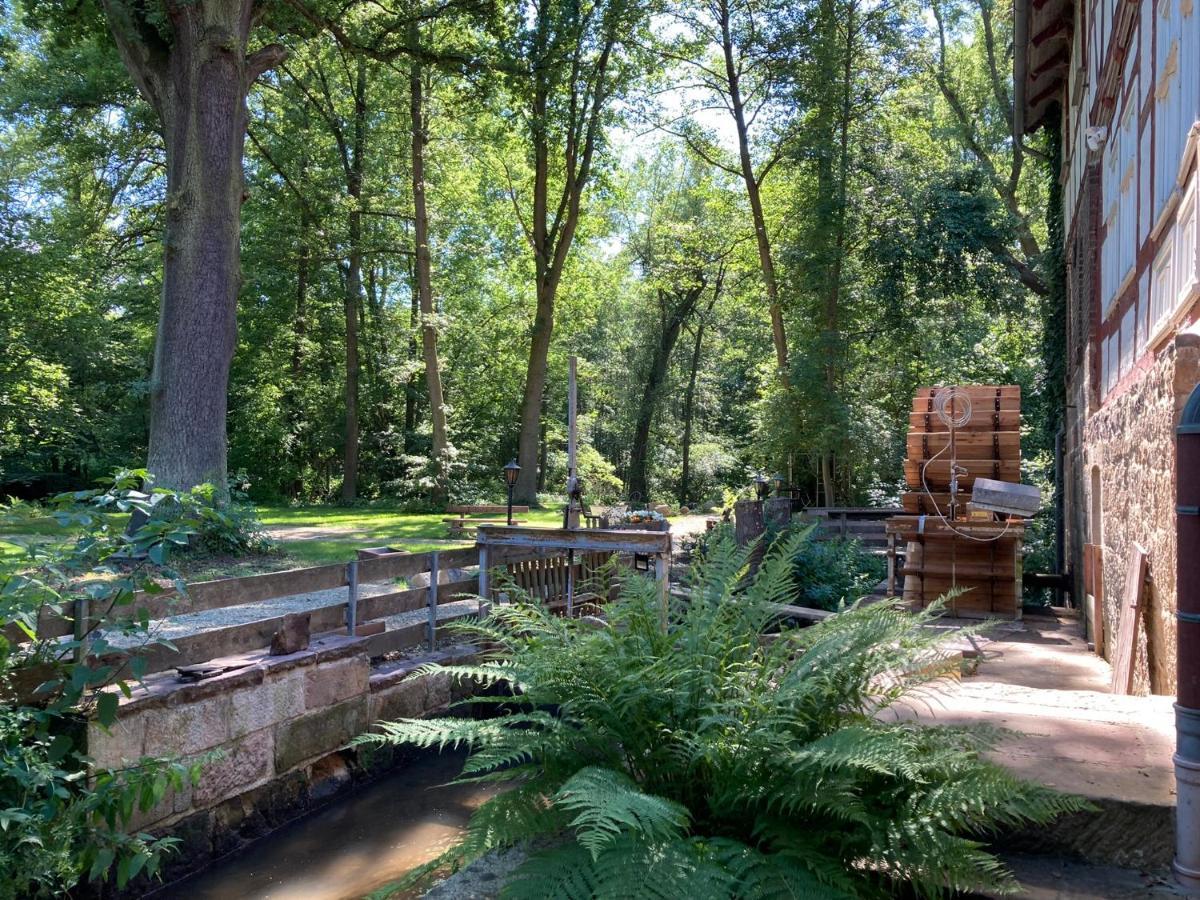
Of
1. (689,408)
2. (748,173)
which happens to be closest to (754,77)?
(748,173)

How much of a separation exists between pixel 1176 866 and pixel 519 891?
1768 millimetres

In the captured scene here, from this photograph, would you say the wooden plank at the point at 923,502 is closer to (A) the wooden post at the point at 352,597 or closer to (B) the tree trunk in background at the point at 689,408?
(A) the wooden post at the point at 352,597

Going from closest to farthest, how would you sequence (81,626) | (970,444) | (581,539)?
1. (81,626)
2. (581,539)
3. (970,444)

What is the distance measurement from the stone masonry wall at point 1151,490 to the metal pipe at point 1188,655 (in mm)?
1176

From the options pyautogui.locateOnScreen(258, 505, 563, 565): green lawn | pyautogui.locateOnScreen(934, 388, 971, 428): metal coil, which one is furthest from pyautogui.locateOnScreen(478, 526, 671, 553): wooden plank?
pyautogui.locateOnScreen(934, 388, 971, 428): metal coil

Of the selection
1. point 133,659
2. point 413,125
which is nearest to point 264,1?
point 413,125

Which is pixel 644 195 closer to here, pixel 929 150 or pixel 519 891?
pixel 929 150

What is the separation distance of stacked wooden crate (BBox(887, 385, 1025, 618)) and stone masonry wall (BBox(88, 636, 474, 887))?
6964 millimetres

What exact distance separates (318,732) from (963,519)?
840 cm

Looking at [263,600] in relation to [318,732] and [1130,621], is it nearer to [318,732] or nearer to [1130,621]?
[318,732]

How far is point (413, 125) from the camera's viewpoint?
21641 millimetres

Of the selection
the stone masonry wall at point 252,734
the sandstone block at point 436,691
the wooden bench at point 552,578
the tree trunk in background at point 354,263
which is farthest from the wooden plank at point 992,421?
the tree trunk in background at point 354,263

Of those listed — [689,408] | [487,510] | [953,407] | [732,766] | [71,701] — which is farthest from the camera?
[689,408]

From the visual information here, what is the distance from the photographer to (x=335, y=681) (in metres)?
6.02
